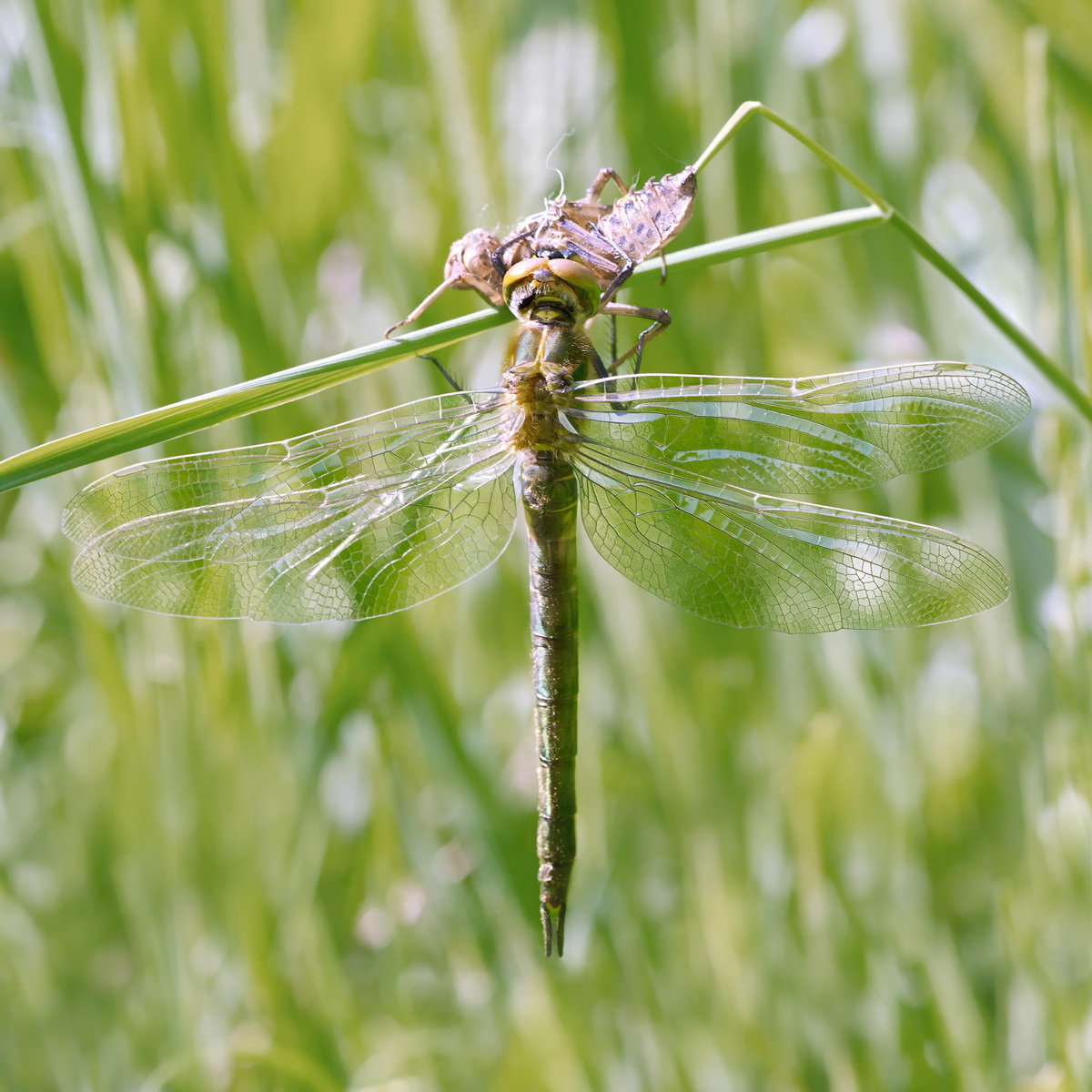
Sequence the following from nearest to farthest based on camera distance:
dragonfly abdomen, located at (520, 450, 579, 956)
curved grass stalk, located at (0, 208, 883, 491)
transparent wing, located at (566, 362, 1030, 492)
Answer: curved grass stalk, located at (0, 208, 883, 491), transparent wing, located at (566, 362, 1030, 492), dragonfly abdomen, located at (520, 450, 579, 956)

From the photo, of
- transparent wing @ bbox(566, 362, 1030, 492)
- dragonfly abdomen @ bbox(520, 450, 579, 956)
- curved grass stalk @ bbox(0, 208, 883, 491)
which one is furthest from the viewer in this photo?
dragonfly abdomen @ bbox(520, 450, 579, 956)

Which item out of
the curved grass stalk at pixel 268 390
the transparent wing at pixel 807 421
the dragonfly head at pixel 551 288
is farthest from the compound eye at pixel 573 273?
the curved grass stalk at pixel 268 390

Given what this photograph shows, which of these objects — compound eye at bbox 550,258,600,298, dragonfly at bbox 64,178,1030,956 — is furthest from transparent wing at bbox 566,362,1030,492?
compound eye at bbox 550,258,600,298

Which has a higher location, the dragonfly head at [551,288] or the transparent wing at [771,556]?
the dragonfly head at [551,288]

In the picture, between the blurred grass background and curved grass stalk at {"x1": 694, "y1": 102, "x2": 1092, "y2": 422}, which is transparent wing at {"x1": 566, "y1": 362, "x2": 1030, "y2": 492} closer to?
curved grass stalk at {"x1": 694, "y1": 102, "x2": 1092, "y2": 422}

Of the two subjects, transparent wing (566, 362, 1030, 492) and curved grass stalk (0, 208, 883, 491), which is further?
transparent wing (566, 362, 1030, 492)

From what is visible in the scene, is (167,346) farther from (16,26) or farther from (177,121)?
(16,26)

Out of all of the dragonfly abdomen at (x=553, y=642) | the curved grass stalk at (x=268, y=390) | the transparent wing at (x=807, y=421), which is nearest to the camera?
the curved grass stalk at (x=268, y=390)

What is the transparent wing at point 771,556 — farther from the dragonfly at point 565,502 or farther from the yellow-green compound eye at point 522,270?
the yellow-green compound eye at point 522,270
